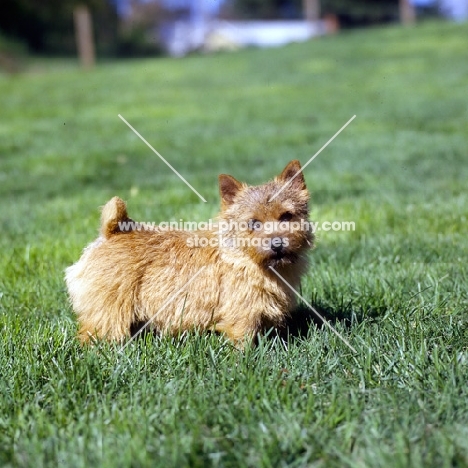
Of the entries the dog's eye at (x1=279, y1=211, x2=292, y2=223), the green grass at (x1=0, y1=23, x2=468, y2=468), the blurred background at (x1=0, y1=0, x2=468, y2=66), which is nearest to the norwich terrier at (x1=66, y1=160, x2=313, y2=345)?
the dog's eye at (x1=279, y1=211, x2=292, y2=223)

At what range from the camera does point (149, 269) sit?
12.0ft

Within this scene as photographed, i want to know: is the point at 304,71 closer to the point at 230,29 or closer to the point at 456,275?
the point at 456,275

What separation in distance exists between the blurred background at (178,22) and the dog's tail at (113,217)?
31.2 metres

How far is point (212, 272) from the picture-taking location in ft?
12.0

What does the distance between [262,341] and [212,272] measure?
0.54m

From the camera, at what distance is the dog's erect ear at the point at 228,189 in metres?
3.77

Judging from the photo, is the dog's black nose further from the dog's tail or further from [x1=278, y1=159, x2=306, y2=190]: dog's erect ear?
the dog's tail

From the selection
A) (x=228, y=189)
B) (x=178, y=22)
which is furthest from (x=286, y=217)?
(x=178, y=22)

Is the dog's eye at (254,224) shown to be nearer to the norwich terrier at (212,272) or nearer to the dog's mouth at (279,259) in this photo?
the norwich terrier at (212,272)

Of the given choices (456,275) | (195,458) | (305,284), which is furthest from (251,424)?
(456,275)

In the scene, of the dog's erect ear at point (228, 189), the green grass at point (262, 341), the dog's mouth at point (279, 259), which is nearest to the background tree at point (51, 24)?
the green grass at point (262, 341)

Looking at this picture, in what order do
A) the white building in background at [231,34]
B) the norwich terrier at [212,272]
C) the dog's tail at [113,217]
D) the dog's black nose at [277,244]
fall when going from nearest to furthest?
the dog's black nose at [277,244] < the norwich terrier at [212,272] < the dog's tail at [113,217] < the white building in background at [231,34]

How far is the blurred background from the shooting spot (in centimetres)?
3775

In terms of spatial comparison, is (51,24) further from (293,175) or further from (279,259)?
(279,259)
